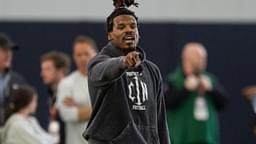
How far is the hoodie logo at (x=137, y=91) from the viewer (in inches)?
237

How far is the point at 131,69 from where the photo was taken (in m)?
6.06

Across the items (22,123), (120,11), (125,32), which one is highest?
(120,11)

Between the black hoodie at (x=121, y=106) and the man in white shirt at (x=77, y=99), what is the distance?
263 cm

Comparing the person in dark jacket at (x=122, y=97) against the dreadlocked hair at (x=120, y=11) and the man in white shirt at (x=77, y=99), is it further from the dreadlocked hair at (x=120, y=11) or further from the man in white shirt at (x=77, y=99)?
the man in white shirt at (x=77, y=99)

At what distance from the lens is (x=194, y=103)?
998 cm

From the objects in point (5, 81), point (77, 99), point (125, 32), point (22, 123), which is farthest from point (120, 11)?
point (5, 81)

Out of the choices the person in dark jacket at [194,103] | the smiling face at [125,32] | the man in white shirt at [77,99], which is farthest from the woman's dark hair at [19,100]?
the smiling face at [125,32]

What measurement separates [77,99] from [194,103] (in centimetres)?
156

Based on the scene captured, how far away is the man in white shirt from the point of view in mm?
8727

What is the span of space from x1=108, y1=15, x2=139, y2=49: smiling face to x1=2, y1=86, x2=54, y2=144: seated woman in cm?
262

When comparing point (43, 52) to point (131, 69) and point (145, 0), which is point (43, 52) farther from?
point (131, 69)

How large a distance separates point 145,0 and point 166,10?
341mm

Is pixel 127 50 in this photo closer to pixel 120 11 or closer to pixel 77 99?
pixel 120 11

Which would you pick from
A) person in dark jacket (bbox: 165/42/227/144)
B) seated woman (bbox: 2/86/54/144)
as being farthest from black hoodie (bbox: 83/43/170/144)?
person in dark jacket (bbox: 165/42/227/144)
